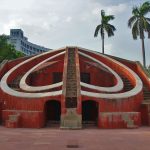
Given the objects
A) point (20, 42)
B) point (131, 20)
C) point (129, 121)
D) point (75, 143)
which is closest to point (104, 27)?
point (131, 20)

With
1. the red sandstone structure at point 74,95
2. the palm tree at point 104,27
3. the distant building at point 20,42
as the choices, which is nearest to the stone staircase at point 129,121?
the red sandstone structure at point 74,95

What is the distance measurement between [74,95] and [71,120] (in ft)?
5.75

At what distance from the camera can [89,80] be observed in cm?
2266

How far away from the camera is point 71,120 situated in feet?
49.5

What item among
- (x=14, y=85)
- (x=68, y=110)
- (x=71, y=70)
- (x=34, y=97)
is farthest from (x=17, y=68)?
(x=68, y=110)

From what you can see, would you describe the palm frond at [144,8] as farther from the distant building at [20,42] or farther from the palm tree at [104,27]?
the distant building at [20,42]

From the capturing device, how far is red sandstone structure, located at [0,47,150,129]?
15.3m

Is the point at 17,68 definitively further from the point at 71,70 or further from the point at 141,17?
the point at 141,17

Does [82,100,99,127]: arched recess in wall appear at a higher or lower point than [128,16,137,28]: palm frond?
lower

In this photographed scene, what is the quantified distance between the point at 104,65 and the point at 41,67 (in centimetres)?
459

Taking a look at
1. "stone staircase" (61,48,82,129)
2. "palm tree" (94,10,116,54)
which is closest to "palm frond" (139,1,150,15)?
"palm tree" (94,10,116,54)

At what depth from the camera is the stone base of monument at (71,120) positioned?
1486 cm

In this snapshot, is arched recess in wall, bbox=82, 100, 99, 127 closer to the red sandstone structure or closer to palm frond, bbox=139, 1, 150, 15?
the red sandstone structure

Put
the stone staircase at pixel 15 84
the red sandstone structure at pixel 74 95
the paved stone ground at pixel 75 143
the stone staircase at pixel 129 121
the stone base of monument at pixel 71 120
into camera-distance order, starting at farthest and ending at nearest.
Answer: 1. the stone staircase at pixel 15 84
2. the red sandstone structure at pixel 74 95
3. the stone staircase at pixel 129 121
4. the stone base of monument at pixel 71 120
5. the paved stone ground at pixel 75 143
